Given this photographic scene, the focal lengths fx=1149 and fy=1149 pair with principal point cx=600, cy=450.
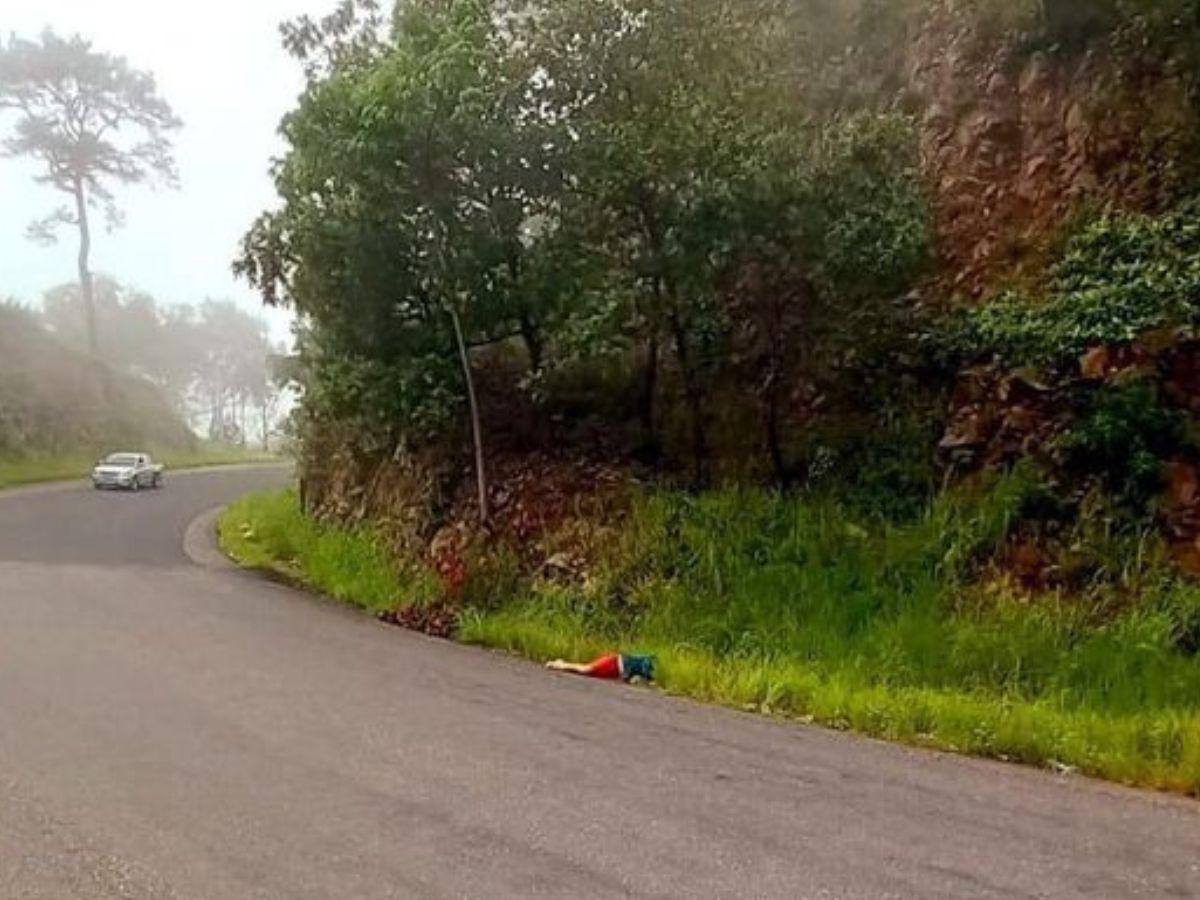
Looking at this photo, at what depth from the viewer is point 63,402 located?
40.8m

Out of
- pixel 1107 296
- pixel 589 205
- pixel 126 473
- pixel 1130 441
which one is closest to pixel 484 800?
pixel 1130 441

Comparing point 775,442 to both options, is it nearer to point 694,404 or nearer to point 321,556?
point 694,404

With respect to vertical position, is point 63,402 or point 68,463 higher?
point 63,402

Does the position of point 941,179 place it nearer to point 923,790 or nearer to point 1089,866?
point 923,790

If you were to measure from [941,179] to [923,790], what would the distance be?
8.48 m

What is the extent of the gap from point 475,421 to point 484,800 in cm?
797

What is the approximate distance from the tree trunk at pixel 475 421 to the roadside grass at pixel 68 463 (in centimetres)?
2315

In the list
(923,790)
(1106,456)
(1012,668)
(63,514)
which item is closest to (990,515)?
(1106,456)

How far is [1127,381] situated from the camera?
30.8 feet

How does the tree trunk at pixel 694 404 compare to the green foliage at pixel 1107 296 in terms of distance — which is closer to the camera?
the green foliage at pixel 1107 296

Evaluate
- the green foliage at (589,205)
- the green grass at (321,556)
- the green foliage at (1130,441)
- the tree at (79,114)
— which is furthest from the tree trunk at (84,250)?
the green foliage at (1130,441)

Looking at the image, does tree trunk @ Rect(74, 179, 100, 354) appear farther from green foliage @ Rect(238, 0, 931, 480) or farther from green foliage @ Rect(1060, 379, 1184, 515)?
green foliage @ Rect(1060, 379, 1184, 515)

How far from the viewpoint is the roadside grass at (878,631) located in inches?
277

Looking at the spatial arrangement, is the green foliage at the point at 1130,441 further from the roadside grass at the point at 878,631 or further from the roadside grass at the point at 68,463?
the roadside grass at the point at 68,463
